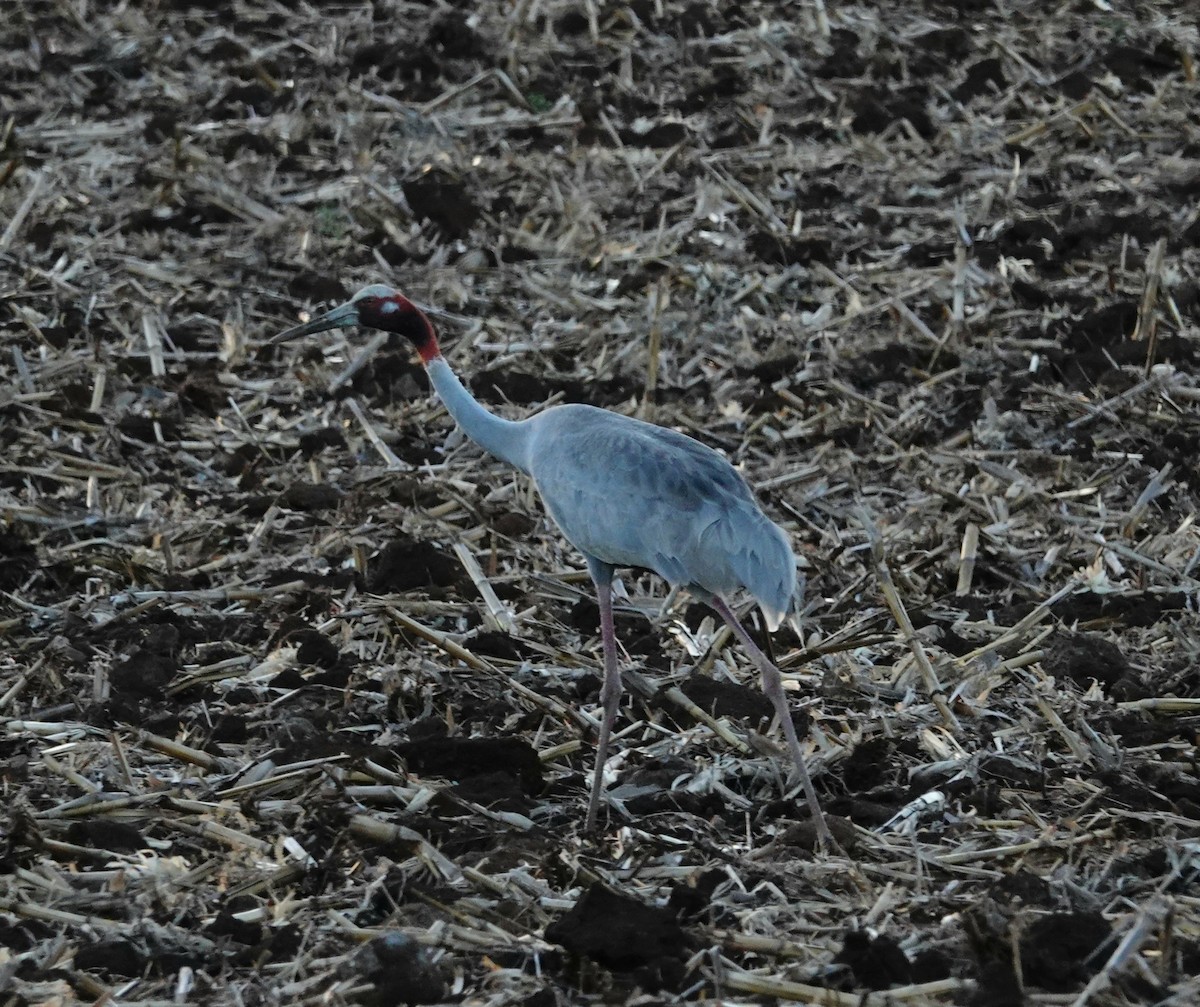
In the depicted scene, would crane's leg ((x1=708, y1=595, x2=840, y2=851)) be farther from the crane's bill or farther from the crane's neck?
the crane's bill

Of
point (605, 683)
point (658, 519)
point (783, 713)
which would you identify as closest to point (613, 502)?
point (658, 519)

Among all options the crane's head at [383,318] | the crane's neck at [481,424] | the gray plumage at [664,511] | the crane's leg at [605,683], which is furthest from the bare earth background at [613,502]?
the crane's head at [383,318]

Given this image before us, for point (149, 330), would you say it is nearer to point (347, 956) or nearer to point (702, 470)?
point (702, 470)

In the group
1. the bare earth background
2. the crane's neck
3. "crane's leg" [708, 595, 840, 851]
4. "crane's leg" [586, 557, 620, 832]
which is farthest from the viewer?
the crane's neck

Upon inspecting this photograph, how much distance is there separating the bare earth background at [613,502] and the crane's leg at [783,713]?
107 mm

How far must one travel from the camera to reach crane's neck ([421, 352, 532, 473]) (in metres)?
6.43

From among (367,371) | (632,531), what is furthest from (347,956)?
(367,371)

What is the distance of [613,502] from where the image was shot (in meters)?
5.82

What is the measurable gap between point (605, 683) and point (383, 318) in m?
1.66

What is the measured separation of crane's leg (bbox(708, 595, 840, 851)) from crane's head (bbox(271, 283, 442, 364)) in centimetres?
157

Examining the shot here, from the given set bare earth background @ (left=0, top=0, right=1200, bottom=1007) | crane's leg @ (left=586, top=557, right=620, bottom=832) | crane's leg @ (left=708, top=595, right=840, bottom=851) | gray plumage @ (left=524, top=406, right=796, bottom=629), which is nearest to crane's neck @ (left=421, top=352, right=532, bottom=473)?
gray plumage @ (left=524, top=406, right=796, bottom=629)

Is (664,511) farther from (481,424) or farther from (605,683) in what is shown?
(481,424)

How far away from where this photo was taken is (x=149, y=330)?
30.5 ft

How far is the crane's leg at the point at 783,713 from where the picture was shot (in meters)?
5.25
